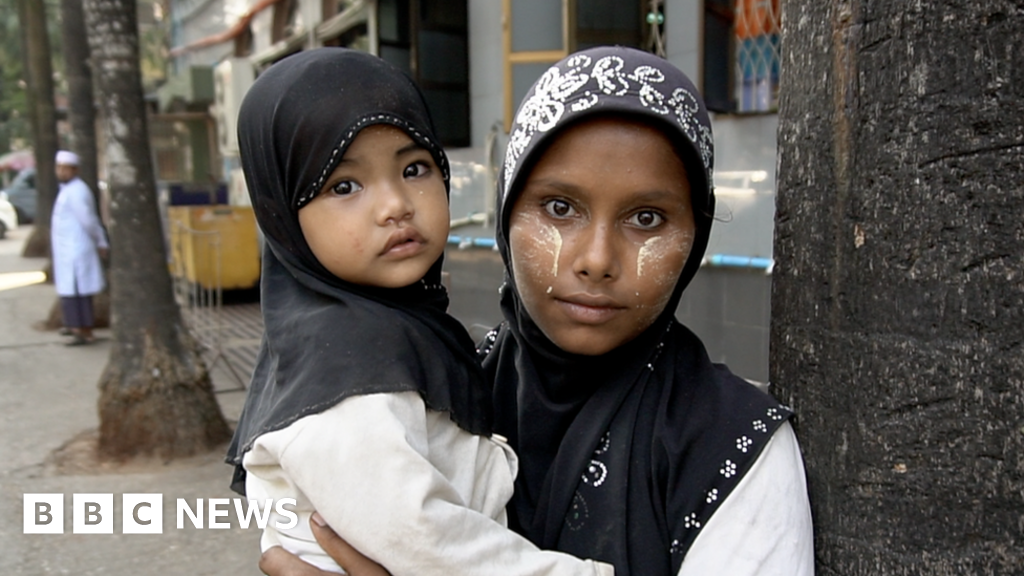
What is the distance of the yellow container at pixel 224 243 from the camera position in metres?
9.52

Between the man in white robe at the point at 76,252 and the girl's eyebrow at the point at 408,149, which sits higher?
the girl's eyebrow at the point at 408,149

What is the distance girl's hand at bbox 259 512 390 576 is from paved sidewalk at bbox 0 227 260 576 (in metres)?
2.66

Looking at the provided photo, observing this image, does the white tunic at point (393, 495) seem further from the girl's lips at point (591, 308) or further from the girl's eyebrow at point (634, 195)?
the girl's eyebrow at point (634, 195)

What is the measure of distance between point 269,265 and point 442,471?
0.51 metres

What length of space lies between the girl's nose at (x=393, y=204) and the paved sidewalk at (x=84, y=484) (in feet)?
9.45

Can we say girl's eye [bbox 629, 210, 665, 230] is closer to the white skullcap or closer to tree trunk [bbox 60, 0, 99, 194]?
the white skullcap

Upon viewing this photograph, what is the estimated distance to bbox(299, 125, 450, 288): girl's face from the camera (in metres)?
1.34

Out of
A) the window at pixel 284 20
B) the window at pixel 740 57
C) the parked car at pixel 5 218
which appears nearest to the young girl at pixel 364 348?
the window at pixel 740 57

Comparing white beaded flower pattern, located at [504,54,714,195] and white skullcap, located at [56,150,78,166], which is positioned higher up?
white skullcap, located at [56,150,78,166]

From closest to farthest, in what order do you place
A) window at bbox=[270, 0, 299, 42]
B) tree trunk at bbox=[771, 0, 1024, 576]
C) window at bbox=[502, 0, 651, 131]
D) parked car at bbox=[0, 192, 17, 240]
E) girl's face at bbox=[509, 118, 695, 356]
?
tree trunk at bbox=[771, 0, 1024, 576] < girl's face at bbox=[509, 118, 695, 356] < window at bbox=[502, 0, 651, 131] < window at bbox=[270, 0, 299, 42] < parked car at bbox=[0, 192, 17, 240]

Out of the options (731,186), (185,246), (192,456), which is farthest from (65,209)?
(731,186)

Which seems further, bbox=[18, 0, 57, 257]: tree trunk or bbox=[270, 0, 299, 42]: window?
bbox=[270, 0, 299, 42]: window

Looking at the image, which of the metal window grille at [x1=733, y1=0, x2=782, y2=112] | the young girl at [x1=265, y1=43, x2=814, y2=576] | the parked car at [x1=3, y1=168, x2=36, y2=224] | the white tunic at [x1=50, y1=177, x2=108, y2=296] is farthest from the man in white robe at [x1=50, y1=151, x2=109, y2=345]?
the parked car at [x1=3, y1=168, x2=36, y2=224]

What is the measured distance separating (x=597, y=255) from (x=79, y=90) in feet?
29.7
